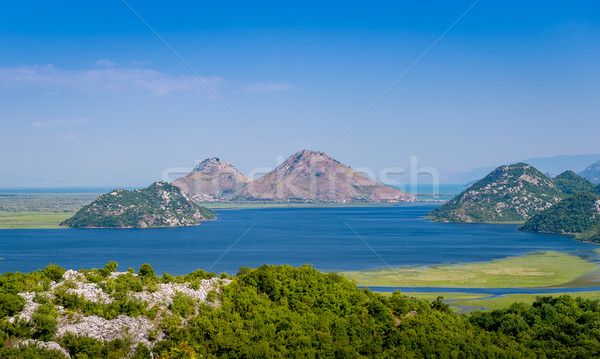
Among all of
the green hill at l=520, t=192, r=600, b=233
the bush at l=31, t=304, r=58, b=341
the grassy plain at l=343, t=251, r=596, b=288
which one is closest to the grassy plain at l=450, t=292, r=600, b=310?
the grassy plain at l=343, t=251, r=596, b=288

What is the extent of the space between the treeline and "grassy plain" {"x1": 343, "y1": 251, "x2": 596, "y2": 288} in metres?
36.9

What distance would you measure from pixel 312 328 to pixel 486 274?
6642 cm

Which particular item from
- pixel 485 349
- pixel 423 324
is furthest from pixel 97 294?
pixel 485 349

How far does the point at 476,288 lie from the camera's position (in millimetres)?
86875

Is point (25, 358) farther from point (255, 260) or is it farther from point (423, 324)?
point (255, 260)

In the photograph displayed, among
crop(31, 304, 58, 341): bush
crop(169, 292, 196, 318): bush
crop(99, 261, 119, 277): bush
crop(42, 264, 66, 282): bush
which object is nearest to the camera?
crop(31, 304, 58, 341): bush

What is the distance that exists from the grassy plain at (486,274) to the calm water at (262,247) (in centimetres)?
734

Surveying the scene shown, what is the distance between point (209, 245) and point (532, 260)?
258 ft

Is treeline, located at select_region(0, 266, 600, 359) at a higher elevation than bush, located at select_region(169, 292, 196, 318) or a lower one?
lower

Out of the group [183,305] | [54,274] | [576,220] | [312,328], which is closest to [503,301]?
[312,328]

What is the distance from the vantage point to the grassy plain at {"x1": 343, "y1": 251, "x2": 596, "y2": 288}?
90500mm

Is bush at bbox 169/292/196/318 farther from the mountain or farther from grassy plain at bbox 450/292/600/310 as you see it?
the mountain

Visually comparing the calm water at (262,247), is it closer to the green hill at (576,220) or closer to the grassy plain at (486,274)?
the grassy plain at (486,274)

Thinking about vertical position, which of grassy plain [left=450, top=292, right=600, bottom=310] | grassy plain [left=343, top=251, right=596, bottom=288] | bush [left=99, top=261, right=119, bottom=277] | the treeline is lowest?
grassy plain [left=450, top=292, right=600, bottom=310]
